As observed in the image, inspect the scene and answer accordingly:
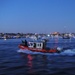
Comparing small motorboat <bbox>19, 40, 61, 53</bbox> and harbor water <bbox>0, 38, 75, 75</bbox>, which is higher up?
small motorboat <bbox>19, 40, 61, 53</bbox>

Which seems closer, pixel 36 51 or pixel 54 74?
pixel 54 74

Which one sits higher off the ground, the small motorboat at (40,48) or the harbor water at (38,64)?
the small motorboat at (40,48)

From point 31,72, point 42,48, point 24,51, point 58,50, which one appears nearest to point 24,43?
point 24,51

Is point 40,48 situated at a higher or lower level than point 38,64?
higher

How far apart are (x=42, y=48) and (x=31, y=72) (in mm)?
22815

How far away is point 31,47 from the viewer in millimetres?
49875

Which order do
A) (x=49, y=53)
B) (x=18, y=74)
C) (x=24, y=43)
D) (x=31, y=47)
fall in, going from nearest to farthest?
(x=18, y=74)
(x=49, y=53)
(x=31, y=47)
(x=24, y=43)

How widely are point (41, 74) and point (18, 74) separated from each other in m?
2.64

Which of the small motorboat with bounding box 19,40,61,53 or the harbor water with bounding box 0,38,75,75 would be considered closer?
the harbor water with bounding box 0,38,75,75

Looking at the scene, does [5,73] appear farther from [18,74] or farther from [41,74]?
[41,74]

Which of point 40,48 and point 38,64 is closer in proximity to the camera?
point 38,64

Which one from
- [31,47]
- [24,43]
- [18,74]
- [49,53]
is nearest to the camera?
[18,74]

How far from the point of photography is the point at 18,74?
24562mm

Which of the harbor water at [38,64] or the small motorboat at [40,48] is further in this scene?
the small motorboat at [40,48]
